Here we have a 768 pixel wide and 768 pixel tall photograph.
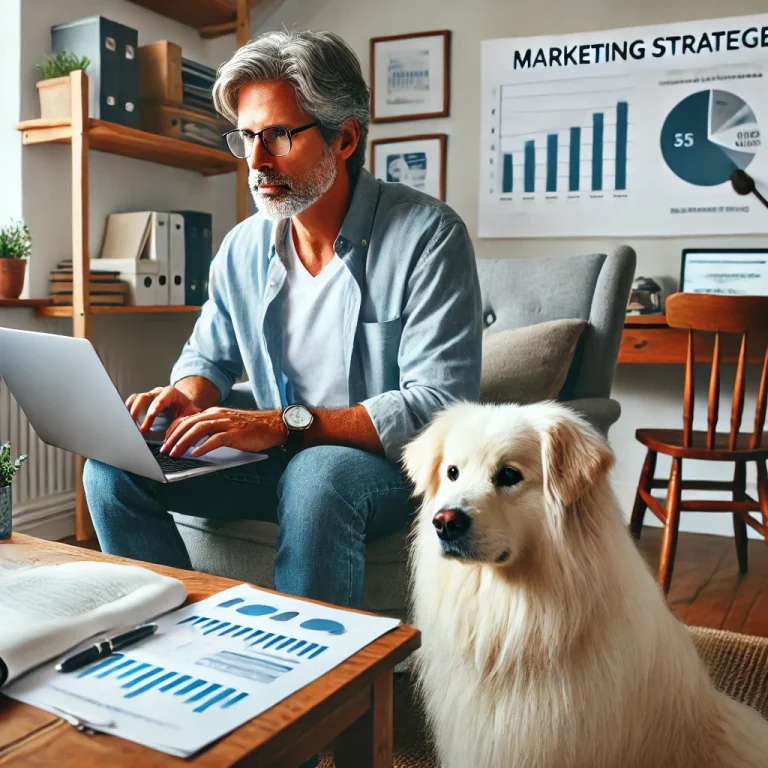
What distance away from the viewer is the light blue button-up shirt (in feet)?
4.59

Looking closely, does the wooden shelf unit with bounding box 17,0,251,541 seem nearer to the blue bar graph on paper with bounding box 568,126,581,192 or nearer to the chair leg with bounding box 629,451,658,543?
the blue bar graph on paper with bounding box 568,126,581,192

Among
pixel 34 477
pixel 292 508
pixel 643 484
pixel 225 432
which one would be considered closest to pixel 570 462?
pixel 292 508

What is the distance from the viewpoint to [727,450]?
7.25 ft

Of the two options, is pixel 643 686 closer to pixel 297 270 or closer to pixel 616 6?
pixel 297 270

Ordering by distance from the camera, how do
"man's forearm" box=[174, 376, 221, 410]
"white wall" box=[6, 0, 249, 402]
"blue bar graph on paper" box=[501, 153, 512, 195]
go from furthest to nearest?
"blue bar graph on paper" box=[501, 153, 512, 195], "white wall" box=[6, 0, 249, 402], "man's forearm" box=[174, 376, 221, 410]

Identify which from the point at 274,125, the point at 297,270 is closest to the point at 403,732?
the point at 297,270

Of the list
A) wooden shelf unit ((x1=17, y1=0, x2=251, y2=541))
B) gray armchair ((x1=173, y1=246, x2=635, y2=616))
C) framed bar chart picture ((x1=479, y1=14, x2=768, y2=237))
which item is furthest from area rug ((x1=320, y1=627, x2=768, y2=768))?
framed bar chart picture ((x1=479, y1=14, x2=768, y2=237))

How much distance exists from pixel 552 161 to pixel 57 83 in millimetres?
1752

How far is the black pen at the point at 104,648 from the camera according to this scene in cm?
73

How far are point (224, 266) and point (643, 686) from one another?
43.9 inches

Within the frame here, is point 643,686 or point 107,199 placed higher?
point 107,199

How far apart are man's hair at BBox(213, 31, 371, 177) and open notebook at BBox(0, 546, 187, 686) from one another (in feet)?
3.02

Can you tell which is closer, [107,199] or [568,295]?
[568,295]

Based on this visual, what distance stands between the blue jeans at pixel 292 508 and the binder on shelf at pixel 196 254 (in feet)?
5.26
